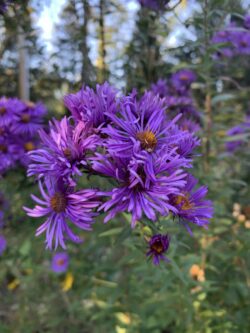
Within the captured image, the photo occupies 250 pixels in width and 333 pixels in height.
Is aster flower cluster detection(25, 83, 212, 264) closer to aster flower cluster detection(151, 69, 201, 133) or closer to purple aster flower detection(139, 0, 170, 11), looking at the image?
aster flower cluster detection(151, 69, 201, 133)

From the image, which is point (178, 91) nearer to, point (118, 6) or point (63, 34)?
point (118, 6)

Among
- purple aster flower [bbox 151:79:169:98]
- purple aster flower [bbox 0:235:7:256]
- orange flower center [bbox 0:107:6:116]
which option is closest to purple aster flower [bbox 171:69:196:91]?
purple aster flower [bbox 151:79:169:98]

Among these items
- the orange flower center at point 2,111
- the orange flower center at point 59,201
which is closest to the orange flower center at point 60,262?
the orange flower center at point 2,111

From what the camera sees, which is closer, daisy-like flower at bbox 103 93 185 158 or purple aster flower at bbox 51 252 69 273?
daisy-like flower at bbox 103 93 185 158

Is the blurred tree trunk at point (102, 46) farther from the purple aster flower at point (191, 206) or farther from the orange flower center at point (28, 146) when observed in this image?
the purple aster flower at point (191, 206)

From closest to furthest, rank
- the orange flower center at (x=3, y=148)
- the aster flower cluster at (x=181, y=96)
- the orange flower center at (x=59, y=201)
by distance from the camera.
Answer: the orange flower center at (x=59, y=201) < the orange flower center at (x=3, y=148) < the aster flower cluster at (x=181, y=96)
